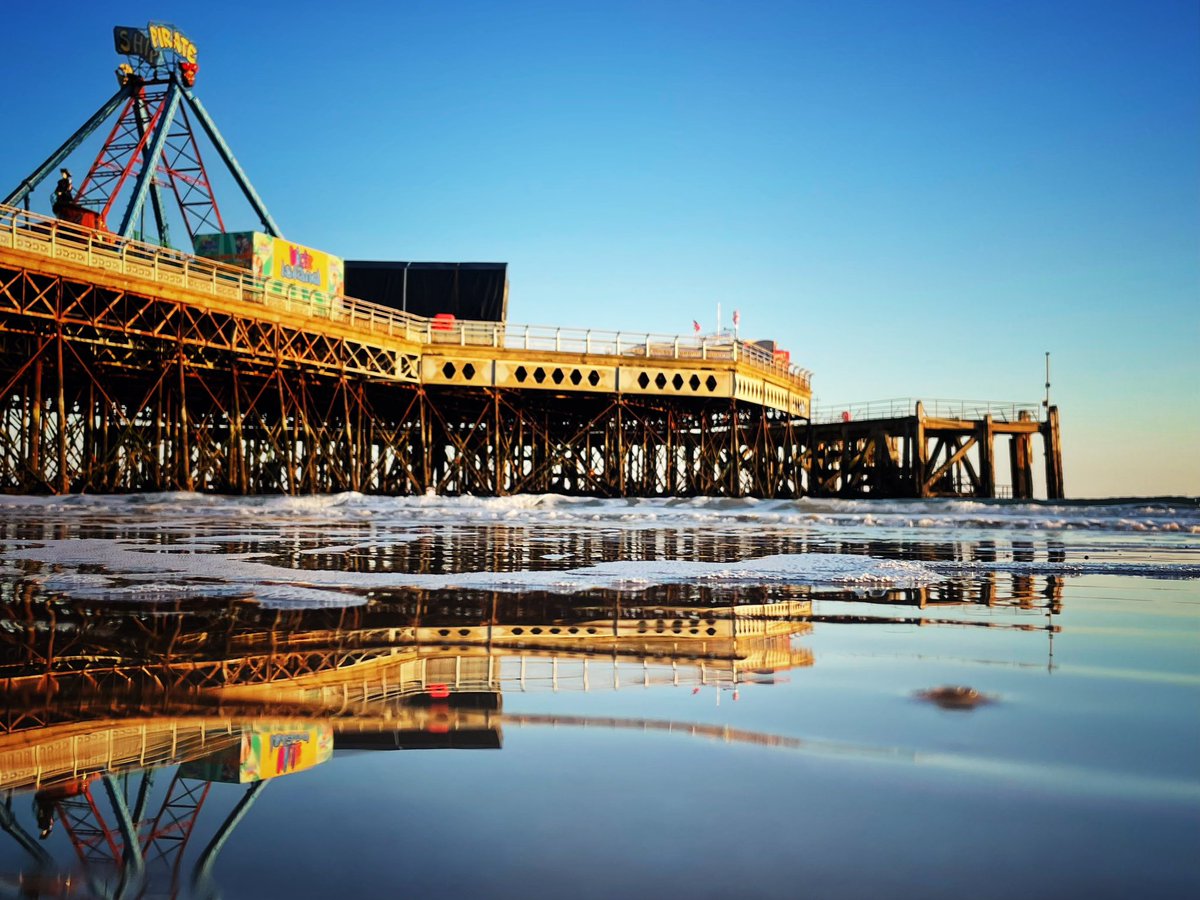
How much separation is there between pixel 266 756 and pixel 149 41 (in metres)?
57.7

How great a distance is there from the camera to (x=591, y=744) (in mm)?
2207

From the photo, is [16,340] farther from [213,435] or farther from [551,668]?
[551,668]

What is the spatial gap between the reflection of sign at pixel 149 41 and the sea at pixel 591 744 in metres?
53.7

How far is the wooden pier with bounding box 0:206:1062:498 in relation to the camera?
950 inches

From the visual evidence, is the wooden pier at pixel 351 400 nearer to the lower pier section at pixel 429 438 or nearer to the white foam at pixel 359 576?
the lower pier section at pixel 429 438

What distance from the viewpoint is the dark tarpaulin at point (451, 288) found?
42.0 metres

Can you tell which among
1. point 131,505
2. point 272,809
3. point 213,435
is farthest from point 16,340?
point 272,809

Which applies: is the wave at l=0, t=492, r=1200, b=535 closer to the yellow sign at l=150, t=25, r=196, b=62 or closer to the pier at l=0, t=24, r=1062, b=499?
the pier at l=0, t=24, r=1062, b=499

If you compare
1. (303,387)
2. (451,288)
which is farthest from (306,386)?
(451,288)

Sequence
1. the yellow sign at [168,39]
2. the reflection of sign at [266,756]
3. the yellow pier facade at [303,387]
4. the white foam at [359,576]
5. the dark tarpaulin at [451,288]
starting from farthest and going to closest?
the yellow sign at [168,39] < the dark tarpaulin at [451,288] < the yellow pier facade at [303,387] < the white foam at [359,576] < the reflection of sign at [266,756]

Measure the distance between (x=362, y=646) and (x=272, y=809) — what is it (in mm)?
1962

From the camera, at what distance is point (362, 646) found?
366 centimetres

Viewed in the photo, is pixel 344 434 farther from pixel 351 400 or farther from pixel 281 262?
pixel 281 262

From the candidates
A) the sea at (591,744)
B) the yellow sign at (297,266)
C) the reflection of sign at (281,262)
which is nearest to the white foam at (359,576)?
the sea at (591,744)
